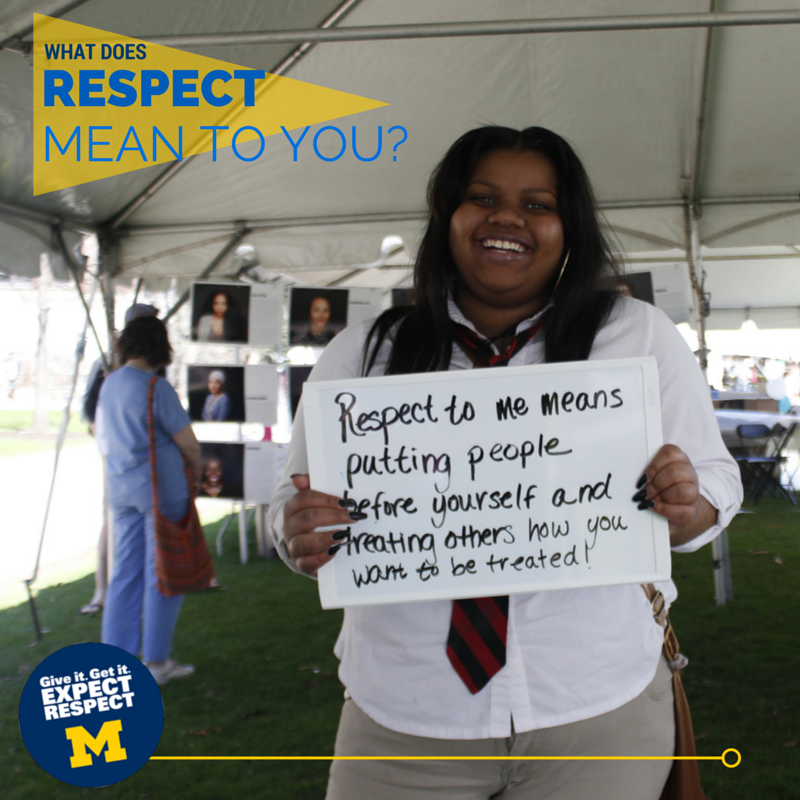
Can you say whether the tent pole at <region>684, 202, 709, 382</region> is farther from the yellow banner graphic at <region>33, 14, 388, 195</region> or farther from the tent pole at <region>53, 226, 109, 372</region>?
the tent pole at <region>53, 226, 109, 372</region>

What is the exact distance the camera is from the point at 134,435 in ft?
9.78

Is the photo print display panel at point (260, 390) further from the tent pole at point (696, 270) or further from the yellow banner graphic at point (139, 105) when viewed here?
the tent pole at point (696, 270)

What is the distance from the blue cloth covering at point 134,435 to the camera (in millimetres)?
2971

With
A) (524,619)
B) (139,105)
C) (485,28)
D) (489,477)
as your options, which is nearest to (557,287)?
(489,477)

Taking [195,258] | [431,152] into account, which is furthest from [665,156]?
[195,258]

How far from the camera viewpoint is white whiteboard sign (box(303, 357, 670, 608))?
86 cm

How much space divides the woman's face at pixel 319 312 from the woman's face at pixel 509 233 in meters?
2.67

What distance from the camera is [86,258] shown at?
3.69 meters

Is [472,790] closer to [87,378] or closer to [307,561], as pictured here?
[307,561]

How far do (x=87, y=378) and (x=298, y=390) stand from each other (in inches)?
46.2

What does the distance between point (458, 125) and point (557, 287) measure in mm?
2649

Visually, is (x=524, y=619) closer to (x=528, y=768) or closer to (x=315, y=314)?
(x=528, y=768)

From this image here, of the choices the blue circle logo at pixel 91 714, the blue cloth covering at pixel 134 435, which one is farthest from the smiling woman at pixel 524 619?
the blue cloth covering at pixel 134 435

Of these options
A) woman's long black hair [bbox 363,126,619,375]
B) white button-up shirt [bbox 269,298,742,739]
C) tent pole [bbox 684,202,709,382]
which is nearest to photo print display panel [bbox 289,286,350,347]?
tent pole [bbox 684,202,709,382]
